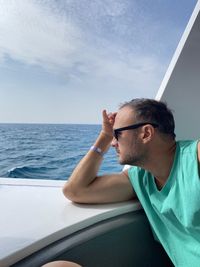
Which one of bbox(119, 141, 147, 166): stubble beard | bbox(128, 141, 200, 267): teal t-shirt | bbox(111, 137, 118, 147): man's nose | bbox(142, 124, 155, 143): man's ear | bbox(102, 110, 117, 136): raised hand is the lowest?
bbox(128, 141, 200, 267): teal t-shirt

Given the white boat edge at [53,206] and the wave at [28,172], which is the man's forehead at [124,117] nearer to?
A: the white boat edge at [53,206]

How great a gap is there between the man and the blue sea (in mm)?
703

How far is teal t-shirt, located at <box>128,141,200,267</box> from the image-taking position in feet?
3.49

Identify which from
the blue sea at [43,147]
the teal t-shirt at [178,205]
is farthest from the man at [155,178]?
the blue sea at [43,147]

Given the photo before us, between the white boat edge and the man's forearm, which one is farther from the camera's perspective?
the man's forearm

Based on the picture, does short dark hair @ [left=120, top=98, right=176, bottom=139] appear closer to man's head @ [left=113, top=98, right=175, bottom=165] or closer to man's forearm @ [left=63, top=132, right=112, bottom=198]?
man's head @ [left=113, top=98, right=175, bottom=165]

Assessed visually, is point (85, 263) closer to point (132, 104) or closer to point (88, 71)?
point (132, 104)

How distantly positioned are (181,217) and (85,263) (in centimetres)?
40

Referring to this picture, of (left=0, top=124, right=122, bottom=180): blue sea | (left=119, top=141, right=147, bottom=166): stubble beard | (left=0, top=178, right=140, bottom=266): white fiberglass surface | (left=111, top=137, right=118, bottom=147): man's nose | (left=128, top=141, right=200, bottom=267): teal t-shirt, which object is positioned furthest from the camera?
(left=0, top=124, right=122, bottom=180): blue sea

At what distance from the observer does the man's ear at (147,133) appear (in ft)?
4.14

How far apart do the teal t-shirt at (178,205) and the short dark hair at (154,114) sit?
0.10 metres

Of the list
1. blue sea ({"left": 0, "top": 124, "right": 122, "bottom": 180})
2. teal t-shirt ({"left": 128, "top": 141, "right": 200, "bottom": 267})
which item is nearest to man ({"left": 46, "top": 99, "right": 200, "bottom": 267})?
teal t-shirt ({"left": 128, "top": 141, "right": 200, "bottom": 267})

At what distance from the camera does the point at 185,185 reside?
1.08 meters

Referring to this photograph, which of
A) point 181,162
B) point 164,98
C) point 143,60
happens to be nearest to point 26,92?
point 143,60
